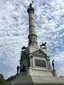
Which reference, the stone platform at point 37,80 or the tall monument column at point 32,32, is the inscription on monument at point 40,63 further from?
the stone platform at point 37,80

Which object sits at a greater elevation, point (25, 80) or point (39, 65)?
point (39, 65)

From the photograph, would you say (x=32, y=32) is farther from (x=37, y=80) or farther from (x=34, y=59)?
(x=37, y=80)

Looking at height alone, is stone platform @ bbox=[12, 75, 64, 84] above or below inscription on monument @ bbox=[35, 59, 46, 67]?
below

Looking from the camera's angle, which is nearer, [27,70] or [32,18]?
[27,70]

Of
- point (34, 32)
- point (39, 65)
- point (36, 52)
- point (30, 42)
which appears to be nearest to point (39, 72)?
point (39, 65)

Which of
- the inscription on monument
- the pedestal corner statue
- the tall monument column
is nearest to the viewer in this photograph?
the pedestal corner statue

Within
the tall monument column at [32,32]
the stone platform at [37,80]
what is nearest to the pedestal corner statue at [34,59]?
the tall monument column at [32,32]

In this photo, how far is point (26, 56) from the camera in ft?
125

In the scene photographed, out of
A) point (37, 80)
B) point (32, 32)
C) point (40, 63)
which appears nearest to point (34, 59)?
point (40, 63)

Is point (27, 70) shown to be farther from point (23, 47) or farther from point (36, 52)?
point (23, 47)

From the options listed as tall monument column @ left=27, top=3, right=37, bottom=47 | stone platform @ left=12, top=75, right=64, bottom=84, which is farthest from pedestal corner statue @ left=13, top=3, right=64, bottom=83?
stone platform @ left=12, top=75, right=64, bottom=84

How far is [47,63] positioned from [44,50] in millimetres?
3483

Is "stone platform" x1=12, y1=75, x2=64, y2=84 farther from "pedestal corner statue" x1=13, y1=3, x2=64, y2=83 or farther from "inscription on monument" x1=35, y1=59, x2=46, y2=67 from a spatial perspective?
"inscription on monument" x1=35, y1=59, x2=46, y2=67

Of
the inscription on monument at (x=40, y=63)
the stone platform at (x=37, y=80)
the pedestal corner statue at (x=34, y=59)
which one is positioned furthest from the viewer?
the inscription on monument at (x=40, y=63)
